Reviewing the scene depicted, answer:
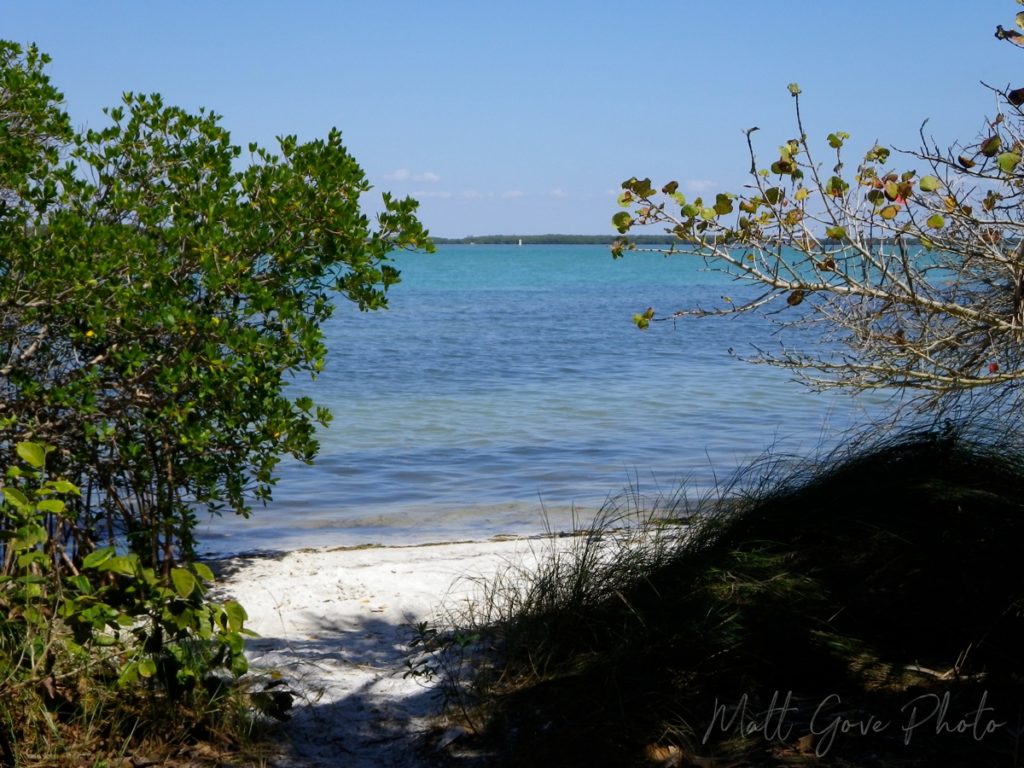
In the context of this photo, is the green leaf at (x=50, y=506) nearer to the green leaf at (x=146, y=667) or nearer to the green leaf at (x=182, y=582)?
the green leaf at (x=182, y=582)

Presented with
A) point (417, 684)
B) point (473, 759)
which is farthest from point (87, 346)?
point (473, 759)

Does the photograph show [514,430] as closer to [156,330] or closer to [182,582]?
[156,330]

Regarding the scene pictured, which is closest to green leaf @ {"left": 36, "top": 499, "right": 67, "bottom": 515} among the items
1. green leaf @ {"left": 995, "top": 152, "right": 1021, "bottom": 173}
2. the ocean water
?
green leaf @ {"left": 995, "top": 152, "right": 1021, "bottom": 173}

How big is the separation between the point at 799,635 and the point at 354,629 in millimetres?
2936

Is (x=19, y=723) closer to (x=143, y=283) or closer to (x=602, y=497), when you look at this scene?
(x=143, y=283)

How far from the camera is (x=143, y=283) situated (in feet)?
Answer: 17.4

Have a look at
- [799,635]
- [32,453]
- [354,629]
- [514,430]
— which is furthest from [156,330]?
[514,430]

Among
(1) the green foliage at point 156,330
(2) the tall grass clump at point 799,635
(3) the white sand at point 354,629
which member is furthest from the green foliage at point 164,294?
(2) the tall grass clump at point 799,635

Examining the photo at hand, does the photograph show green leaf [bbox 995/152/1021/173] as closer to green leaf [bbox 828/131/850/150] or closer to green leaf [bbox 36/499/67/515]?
green leaf [bbox 828/131/850/150]

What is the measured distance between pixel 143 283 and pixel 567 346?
2222 centimetres

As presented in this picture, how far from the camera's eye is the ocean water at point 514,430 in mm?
10484

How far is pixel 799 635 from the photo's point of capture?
4.29 metres

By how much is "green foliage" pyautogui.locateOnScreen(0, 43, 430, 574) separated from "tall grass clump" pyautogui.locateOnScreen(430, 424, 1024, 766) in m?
1.73

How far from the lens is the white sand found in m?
4.59
